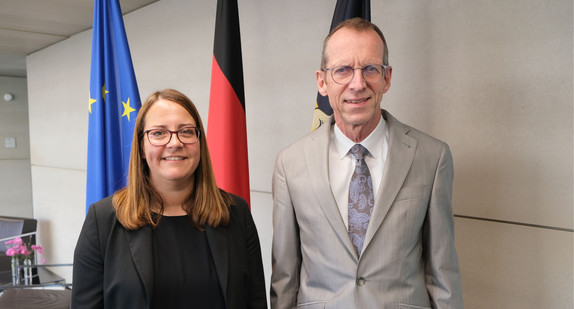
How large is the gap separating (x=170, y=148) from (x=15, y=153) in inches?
321

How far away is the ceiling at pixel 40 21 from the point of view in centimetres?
391

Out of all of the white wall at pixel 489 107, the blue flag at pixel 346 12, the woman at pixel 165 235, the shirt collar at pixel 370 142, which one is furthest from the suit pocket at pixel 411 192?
the blue flag at pixel 346 12

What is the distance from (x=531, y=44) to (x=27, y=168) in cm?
871

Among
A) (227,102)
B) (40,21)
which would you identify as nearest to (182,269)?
(227,102)

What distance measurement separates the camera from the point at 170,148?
4.85 ft

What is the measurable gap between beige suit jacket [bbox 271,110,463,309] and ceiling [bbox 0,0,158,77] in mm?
3066

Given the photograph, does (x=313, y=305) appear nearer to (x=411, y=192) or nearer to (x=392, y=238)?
(x=392, y=238)

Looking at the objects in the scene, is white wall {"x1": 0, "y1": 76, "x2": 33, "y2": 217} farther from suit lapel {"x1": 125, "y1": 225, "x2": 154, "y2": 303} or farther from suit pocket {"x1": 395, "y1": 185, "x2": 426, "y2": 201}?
suit pocket {"x1": 395, "y1": 185, "x2": 426, "y2": 201}

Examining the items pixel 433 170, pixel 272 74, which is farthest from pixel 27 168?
pixel 433 170

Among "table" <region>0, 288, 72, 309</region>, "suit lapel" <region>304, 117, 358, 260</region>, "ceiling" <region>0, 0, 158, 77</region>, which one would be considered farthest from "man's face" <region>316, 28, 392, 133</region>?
"table" <region>0, 288, 72, 309</region>

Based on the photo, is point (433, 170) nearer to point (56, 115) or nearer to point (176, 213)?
point (176, 213)

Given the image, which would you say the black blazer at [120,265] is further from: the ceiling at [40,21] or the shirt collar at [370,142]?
the ceiling at [40,21]

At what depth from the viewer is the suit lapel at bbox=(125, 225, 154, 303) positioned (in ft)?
4.63

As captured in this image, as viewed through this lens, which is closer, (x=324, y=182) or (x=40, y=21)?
(x=324, y=182)
